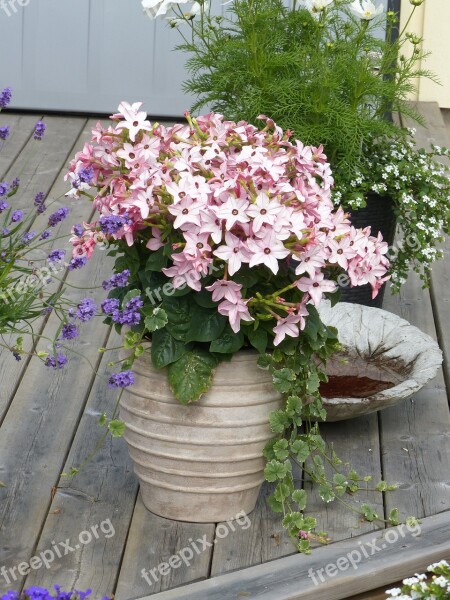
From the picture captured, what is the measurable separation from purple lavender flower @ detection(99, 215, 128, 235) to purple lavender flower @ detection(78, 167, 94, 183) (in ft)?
0.38

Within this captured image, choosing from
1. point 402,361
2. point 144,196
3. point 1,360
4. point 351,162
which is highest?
point 144,196

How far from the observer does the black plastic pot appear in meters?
3.20

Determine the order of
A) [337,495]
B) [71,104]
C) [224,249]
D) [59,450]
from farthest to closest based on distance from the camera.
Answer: [71,104]
[59,450]
[337,495]
[224,249]

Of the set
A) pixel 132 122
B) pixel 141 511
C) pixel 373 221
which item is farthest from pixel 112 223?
pixel 373 221

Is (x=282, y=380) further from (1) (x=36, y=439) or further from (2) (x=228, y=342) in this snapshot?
(1) (x=36, y=439)

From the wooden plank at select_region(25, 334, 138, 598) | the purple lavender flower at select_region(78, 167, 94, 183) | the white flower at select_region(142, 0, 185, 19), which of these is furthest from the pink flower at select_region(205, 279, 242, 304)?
the white flower at select_region(142, 0, 185, 19)

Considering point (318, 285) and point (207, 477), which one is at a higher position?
point (318, 285)

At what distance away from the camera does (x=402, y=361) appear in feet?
9.05

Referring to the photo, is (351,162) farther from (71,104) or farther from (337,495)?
(71,104)

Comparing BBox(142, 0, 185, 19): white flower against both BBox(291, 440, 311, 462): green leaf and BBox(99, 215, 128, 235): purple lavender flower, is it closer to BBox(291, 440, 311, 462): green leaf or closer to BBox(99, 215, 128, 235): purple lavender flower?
BBox(99, 215, 128, 235): purple lavender flower

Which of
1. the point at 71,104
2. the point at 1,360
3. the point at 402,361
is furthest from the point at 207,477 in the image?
the point at 71,104

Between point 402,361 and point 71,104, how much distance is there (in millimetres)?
2711

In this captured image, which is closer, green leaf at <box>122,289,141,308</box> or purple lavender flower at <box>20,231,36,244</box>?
green leaf at <box>122,289,141,308</box>

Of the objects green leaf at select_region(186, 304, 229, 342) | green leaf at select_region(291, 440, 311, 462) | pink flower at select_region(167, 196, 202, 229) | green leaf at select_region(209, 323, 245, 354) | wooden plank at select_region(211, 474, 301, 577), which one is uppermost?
pink flower at select_region(167, 196, 202, 229)
